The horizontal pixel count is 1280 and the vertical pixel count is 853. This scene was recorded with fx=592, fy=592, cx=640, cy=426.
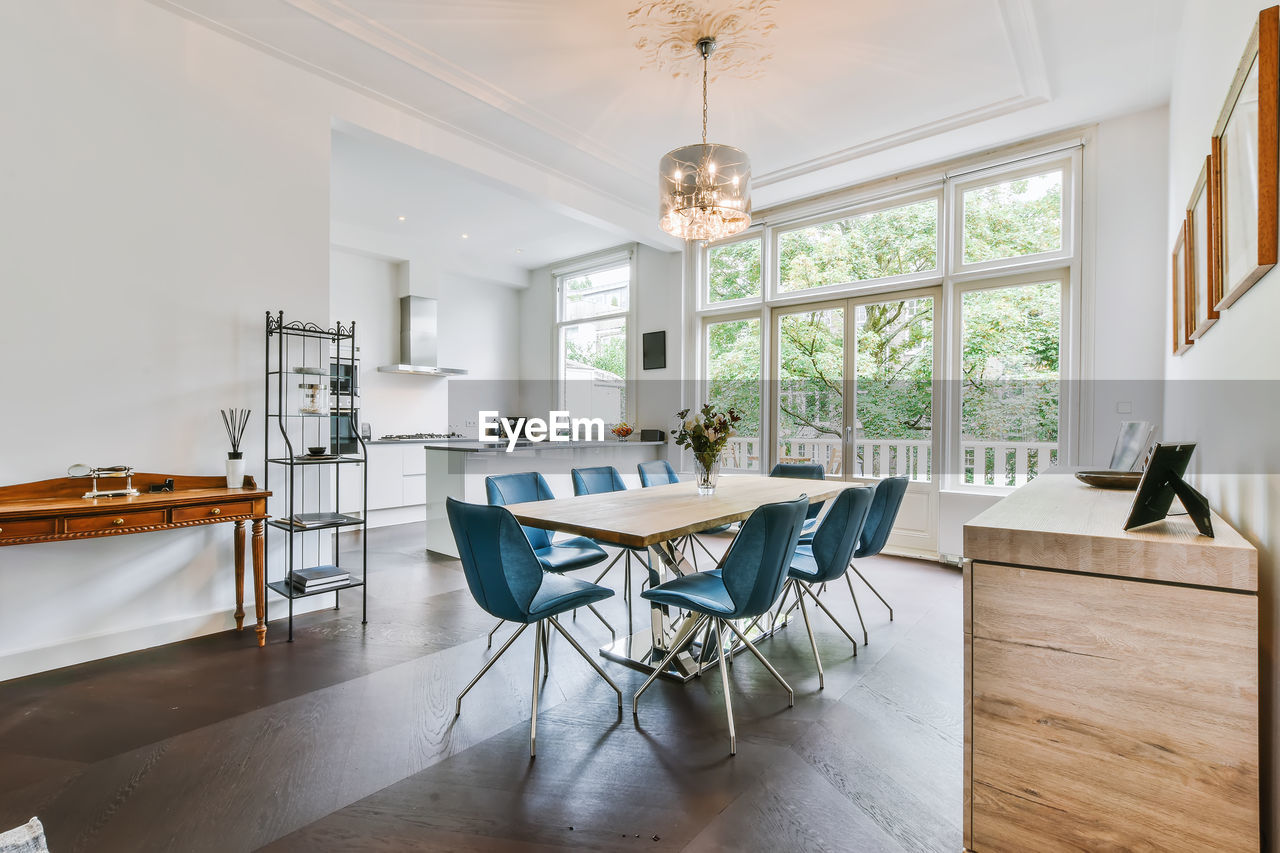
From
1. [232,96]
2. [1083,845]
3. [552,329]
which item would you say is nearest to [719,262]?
[552,329]

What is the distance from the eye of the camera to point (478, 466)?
5.05m

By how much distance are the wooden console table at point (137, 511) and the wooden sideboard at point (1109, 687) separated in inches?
130

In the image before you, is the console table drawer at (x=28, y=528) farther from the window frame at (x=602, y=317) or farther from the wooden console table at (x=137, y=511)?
the window frame at (x=602, y=317)

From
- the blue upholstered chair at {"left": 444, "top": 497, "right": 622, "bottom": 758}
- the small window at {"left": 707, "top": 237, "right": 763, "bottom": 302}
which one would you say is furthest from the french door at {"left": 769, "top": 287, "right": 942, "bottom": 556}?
the blue upholstered chair at {"left": 444, "top": 497, "right": 622, "bottom": 758}

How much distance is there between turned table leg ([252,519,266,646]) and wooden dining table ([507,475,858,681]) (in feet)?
4.60

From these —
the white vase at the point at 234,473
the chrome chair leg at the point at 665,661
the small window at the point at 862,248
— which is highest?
the small window at the point at 862,248

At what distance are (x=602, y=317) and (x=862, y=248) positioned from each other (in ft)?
10.8

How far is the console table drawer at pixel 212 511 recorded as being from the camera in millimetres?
2852

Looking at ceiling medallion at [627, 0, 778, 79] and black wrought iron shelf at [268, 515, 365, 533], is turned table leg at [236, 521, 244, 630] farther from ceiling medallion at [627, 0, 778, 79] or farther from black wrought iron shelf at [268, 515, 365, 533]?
ceiling medallion at [627, 0, 778, 79]

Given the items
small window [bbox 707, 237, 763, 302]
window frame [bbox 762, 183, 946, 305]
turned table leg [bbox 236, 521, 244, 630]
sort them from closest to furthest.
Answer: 1. turned table leg [bbox 236, 521, 244, 630]
2. window frame [bbox 762, 183, 946, 305]
3. small window [bbox 707, 237, 763, 302]

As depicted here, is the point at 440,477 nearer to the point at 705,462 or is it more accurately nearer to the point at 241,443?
the point at 241,443

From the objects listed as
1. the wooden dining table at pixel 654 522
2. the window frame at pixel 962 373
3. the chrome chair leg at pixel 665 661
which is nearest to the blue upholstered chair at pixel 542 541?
the wooden dining table at pixel 654 522

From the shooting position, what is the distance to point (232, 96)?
10.7ft

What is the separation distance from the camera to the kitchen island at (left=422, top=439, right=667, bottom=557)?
16.3ft
